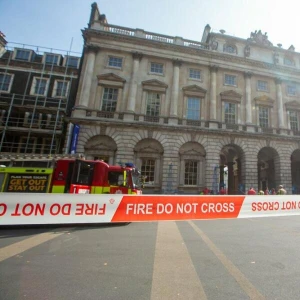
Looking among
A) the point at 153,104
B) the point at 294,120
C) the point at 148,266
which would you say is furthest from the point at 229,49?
the point at 148,266

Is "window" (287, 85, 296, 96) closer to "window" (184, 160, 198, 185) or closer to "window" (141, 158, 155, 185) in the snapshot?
"window" (184, 160, 198, 185)

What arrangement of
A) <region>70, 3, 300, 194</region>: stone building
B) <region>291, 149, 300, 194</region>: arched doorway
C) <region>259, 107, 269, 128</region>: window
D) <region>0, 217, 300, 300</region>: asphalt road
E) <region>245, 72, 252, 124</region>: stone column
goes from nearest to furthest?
<region>0, 217, 300, 300</region>: asphalt road → <region>70, 3, 300, 194</region>: stone building → <region>245, 72, 252, 124</region>: stone column → <region>259, 107, 269, 128</region>: window → <region>291, 149, 300, 194</region>: arched doorway

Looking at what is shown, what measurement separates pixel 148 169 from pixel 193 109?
8.73 meters

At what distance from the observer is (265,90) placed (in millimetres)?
24719

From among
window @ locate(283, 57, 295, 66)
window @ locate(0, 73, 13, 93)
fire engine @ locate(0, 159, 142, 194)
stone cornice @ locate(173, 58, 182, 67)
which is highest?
window @ locate(283, 57, 295, 66)

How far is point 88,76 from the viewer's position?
69.4 ft

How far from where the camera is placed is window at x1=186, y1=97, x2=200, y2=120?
883 inches

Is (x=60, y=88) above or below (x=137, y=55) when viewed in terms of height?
below


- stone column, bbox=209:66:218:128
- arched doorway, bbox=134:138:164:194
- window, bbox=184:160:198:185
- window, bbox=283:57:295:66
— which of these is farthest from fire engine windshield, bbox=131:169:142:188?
window, bbox=283:57:295:66

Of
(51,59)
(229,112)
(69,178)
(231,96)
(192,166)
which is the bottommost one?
(69,178)

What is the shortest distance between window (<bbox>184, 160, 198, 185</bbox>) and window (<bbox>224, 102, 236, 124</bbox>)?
6.56 meters

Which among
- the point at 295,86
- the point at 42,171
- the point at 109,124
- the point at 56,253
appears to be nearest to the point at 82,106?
the point at 109,124

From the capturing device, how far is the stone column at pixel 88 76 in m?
20.5

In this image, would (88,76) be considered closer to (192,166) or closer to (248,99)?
(192,166)
